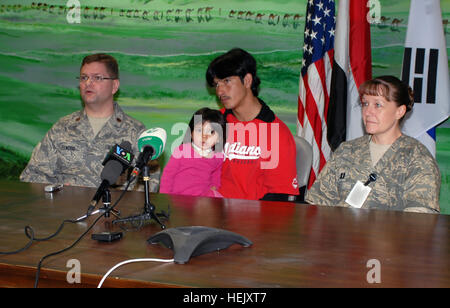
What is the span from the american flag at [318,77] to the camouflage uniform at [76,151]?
1.20 meters

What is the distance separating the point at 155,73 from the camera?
4.26 m

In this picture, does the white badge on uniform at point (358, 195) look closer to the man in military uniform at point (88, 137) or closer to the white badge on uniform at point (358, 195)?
the white badge on uniform at point (358, 195)

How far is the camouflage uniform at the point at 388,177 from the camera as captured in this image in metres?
2.20

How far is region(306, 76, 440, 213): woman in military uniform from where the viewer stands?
87.9 inches

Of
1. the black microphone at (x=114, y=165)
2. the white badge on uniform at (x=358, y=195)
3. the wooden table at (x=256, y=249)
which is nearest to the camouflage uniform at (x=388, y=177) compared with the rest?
the white badge on uniform at (x=358, y=195)

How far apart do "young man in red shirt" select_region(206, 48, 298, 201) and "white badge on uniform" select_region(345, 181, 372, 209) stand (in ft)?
1.45

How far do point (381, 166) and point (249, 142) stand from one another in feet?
2.62

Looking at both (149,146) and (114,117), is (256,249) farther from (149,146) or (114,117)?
(114,117)

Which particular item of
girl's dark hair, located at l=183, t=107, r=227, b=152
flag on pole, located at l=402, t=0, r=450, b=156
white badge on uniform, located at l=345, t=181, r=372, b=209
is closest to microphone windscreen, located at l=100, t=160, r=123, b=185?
white badge on uniform, located at l=345, t=181, r=372, b=209

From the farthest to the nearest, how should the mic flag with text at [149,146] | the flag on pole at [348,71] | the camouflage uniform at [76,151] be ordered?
the flag on pole at [348,71] < the camouflage uniform at [76,151] < the mic flag with text at [149,146]

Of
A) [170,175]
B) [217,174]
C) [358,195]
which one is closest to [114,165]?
[358,195]

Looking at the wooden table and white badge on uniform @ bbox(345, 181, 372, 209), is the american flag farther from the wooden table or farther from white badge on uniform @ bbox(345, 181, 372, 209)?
the wooden table

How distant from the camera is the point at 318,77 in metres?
3.48
